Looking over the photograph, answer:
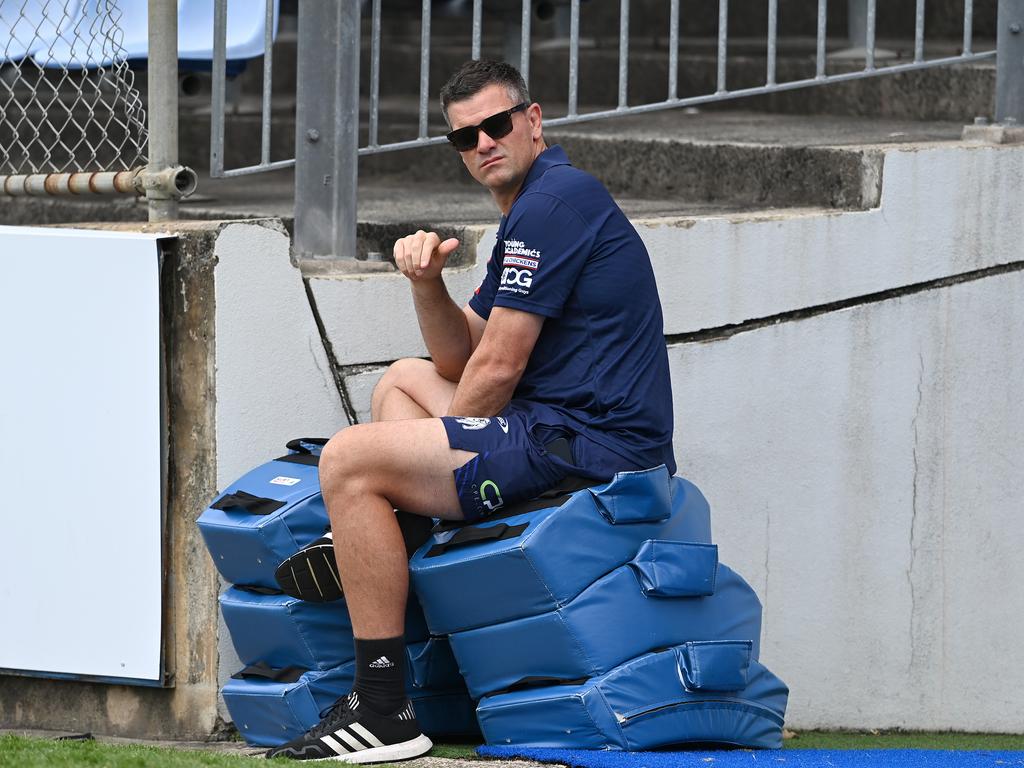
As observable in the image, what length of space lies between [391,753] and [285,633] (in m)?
0.42

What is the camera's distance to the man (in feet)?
10.7

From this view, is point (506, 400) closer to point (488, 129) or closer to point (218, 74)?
point (488, 129)

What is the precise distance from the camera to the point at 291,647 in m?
3.53

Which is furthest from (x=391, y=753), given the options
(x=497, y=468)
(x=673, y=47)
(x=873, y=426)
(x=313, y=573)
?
(x=673, y=47)

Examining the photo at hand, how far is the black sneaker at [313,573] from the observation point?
3.33 meters

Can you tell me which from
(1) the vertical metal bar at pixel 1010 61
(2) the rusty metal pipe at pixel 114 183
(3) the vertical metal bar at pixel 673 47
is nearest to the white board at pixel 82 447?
(2) the rusty metal pipe at pixel 114 183

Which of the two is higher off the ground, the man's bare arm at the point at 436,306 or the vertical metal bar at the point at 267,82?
the vertical metal bar at the point at 267,82

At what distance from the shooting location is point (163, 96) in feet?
12.9

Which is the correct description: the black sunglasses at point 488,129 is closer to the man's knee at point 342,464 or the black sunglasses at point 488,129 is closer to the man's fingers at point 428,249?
the man's fingers at point 428,249

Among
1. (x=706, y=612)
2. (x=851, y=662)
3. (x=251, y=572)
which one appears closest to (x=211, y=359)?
(x=251, y=572)

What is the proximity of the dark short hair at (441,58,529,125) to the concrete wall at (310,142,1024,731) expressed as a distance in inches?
33.6

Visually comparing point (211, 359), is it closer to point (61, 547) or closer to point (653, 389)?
point (61, 547)

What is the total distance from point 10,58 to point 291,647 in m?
2.22

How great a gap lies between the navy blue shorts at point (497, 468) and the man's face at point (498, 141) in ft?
1.86
